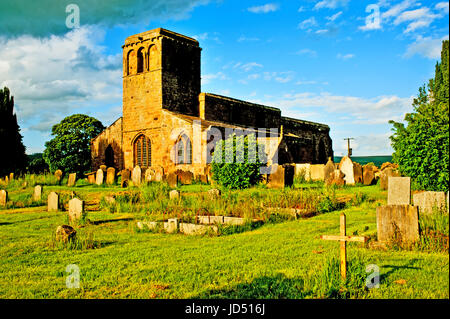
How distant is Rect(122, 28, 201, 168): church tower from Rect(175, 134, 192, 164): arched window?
168 centimetres

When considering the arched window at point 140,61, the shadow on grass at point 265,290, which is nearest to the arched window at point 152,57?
the arched window at point 140,61

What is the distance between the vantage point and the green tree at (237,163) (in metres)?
17.4

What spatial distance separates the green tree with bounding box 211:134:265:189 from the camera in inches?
685

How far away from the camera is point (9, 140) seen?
3170 cm

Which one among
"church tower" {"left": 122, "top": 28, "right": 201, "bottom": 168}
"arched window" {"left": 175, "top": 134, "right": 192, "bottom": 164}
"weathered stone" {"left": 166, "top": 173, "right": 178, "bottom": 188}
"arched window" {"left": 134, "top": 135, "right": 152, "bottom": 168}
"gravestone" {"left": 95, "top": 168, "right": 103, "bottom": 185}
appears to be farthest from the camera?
"arched window" {"left": 134, "top": 135, "right": 152, "bottom": 168}

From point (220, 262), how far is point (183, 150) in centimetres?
2073

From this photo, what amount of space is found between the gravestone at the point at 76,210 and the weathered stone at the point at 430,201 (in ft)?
28.4

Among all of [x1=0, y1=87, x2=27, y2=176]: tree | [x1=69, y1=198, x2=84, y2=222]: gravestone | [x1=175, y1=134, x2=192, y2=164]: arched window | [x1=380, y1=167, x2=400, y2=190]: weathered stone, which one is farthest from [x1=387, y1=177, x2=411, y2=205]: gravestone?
[x1=0, y1=87, x2=27, y2=176]: tree

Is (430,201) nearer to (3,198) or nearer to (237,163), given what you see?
(237,163)

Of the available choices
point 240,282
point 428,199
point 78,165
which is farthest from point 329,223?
point 78,165

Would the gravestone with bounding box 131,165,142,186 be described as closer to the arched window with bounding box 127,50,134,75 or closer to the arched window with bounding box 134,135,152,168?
the arched window with bounding box 134,135,152,168

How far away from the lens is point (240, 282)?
5.30 metres

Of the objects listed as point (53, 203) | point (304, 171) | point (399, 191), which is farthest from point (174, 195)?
point (304, 171)

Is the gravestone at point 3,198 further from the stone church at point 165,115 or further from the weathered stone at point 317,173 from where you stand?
the weathered stone at point 317,173
